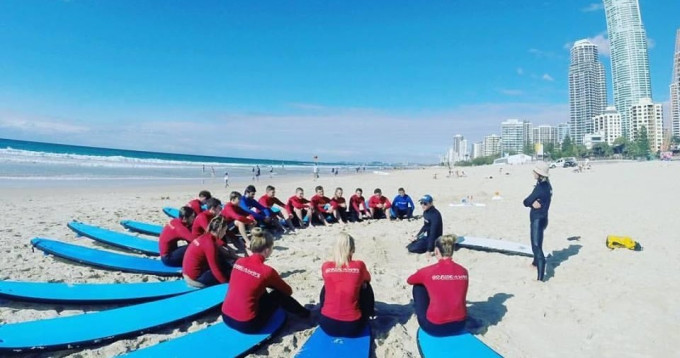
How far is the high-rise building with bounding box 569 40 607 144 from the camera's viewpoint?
123 meters

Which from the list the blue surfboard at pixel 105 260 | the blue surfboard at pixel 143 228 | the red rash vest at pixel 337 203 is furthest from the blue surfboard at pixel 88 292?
the red rash vest at pixel 337 203

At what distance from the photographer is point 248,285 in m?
3.69

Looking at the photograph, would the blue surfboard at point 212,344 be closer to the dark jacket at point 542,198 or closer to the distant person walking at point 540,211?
the distant person walking at point 540,211

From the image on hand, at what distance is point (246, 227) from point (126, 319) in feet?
14.3

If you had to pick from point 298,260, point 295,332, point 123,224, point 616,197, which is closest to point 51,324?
point 295,332

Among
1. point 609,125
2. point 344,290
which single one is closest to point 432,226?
point 344,290

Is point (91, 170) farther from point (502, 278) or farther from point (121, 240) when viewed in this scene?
point (502, 278)

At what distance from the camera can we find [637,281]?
5.71m

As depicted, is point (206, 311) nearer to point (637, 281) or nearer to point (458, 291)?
point (458, 291)

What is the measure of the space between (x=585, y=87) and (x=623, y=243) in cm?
14482

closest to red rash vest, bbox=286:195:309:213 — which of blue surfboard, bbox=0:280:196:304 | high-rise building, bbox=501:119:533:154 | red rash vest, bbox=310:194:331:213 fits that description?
red rash vest, bbox=310:194:331:213

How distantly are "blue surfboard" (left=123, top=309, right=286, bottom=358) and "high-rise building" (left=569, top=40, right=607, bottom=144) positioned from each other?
472 feet

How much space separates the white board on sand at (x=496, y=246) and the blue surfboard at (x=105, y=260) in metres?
5.72

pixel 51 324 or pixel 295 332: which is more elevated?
pixel 51 324
